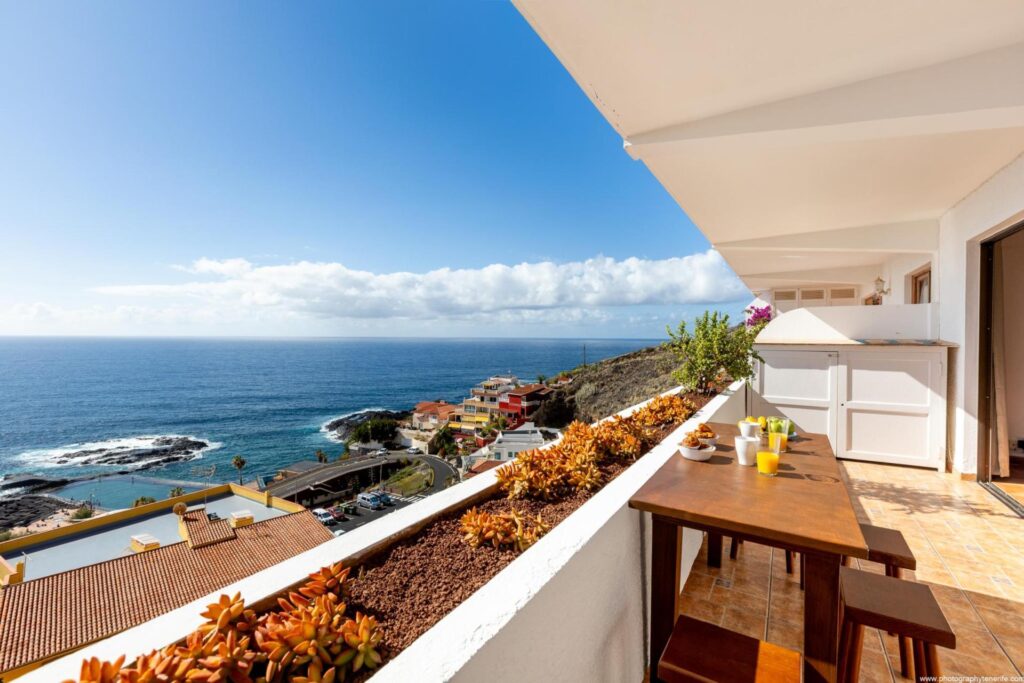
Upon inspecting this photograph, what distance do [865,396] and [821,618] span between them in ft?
15.5

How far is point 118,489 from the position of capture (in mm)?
21938

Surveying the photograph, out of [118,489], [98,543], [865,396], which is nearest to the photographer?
[865,396]

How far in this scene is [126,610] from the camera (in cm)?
407

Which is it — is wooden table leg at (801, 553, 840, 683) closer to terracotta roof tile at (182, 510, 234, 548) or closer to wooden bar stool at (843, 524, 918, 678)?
wooden bar stool at (843, 524, 918, 678)

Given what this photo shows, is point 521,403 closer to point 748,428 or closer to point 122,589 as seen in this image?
point 122,589

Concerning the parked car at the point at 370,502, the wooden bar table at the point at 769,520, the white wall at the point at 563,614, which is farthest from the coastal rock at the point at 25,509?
the wooden bar table at the point at 769,520

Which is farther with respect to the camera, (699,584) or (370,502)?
(370,502)

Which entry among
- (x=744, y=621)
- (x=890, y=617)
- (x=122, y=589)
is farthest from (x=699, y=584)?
(x=122, y=589)

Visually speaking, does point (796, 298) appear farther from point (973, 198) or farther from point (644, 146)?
point (644, 146)

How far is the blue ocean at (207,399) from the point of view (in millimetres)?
28875

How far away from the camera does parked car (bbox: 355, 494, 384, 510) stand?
14.6 meters

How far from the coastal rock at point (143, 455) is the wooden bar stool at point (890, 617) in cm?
3367

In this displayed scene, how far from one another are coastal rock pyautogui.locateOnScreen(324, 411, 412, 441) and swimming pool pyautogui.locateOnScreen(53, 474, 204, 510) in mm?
10819

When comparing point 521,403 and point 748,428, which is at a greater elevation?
point 748,428
